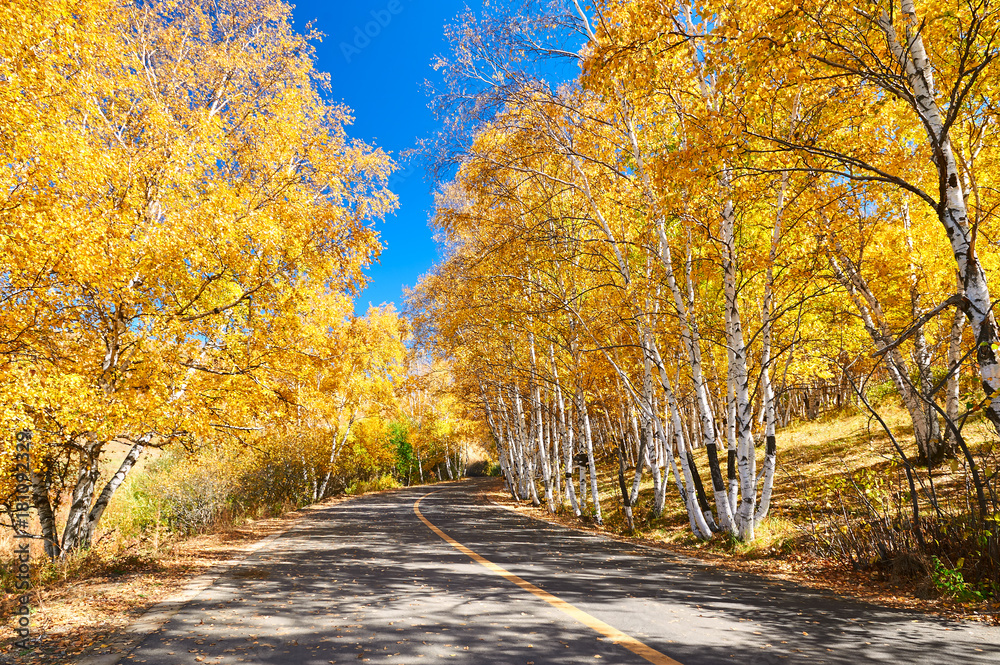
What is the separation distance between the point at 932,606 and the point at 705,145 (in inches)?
210

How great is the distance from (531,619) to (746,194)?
6.05 metres

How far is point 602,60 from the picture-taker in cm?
634

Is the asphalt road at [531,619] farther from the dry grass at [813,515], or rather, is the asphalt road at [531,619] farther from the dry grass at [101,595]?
the dry grass at [813,515]

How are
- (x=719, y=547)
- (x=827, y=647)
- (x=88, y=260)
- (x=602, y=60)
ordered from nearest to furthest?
1. (x=827, y=647)
2. (x=88, y=260)
3. (x=602, y=60)
4. (x=719, y=547)

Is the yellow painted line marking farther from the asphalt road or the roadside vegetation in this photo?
the roadside vegetation

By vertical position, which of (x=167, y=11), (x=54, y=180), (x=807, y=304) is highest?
(x=167, y=11)

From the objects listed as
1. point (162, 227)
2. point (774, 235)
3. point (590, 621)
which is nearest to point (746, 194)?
point (774, 235)

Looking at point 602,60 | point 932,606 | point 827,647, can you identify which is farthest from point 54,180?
point 932,606

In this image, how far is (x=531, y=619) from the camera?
4758 millimetres

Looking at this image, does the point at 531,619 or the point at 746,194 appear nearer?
the point at 531,619

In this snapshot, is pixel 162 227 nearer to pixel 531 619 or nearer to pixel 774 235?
pixel 531 619

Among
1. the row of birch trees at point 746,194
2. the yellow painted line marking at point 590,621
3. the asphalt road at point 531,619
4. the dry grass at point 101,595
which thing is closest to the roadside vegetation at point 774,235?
the row of birch trees at point 746,194

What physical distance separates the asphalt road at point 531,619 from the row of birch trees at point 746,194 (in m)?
2.06

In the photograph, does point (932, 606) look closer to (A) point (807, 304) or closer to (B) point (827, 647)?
(B) point (827, 647)
